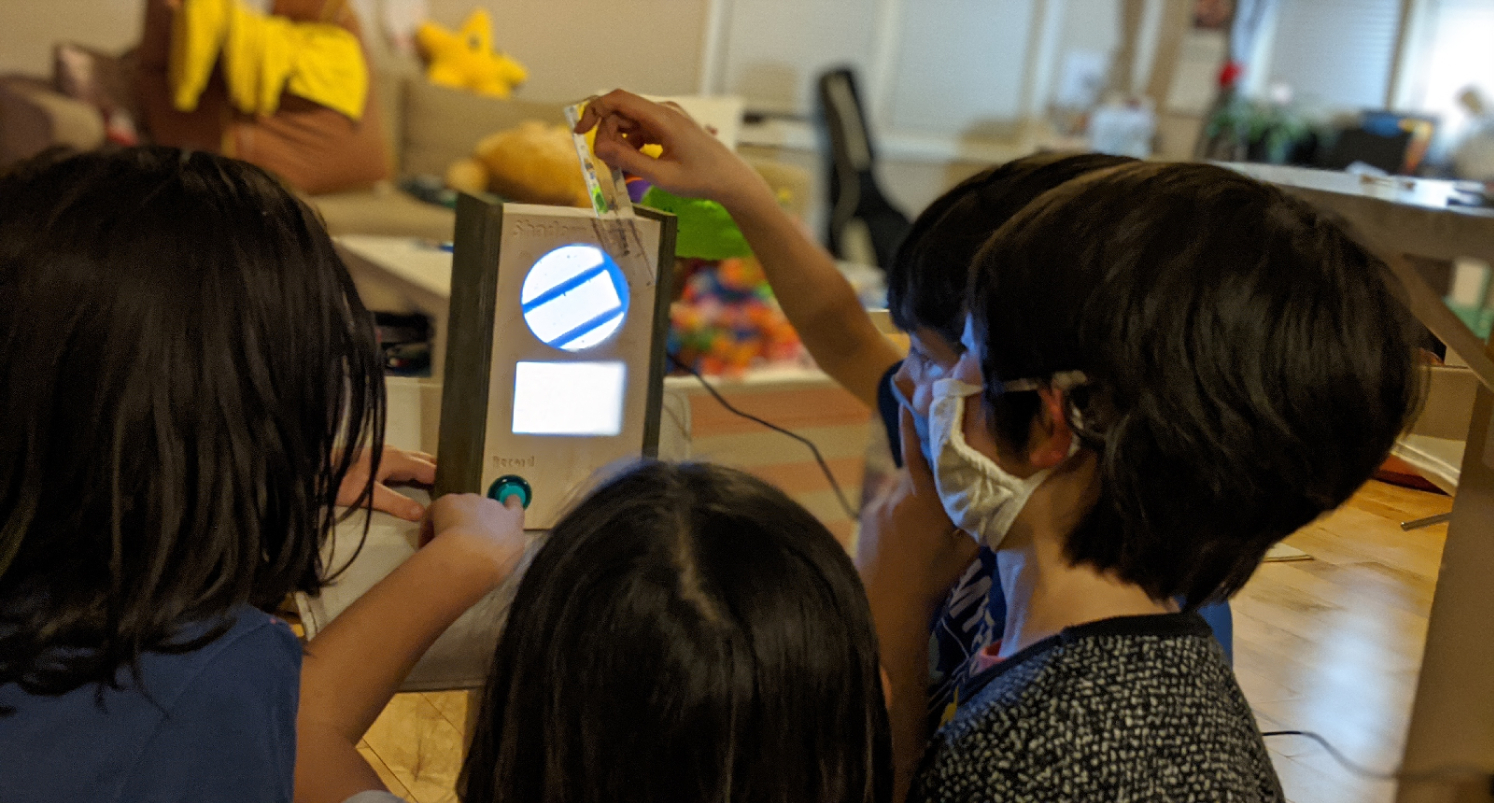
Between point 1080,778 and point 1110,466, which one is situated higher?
point 1110,466

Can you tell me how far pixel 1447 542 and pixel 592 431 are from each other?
0.57 m

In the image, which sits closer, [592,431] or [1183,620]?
[1183,620]

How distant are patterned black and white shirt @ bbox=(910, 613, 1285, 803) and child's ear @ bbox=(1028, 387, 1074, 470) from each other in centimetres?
10

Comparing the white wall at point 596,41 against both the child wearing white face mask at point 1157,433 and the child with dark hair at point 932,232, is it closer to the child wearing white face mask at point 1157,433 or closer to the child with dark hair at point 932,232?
the child with dark hair at point 932,232

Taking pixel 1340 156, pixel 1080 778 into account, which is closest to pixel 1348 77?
pixel 1340 156

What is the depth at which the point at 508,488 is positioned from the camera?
876 mm

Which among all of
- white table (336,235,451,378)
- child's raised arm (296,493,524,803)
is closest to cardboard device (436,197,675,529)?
child's raised arm (296,493,524,803)

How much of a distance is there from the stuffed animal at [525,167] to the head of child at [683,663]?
2297 mm

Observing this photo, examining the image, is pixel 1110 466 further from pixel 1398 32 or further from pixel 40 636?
pixel 1398 32

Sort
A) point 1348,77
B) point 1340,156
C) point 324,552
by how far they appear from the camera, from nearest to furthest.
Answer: point 324,552 → point 1340,156 → point 1348,77

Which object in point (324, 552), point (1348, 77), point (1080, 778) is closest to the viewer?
point (1080, 778)

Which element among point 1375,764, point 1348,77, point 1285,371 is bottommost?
point 1375,764

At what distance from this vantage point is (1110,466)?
654 millimetres

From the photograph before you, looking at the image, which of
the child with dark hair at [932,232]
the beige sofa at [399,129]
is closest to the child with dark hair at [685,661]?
the child with dark hair at [932,232]
